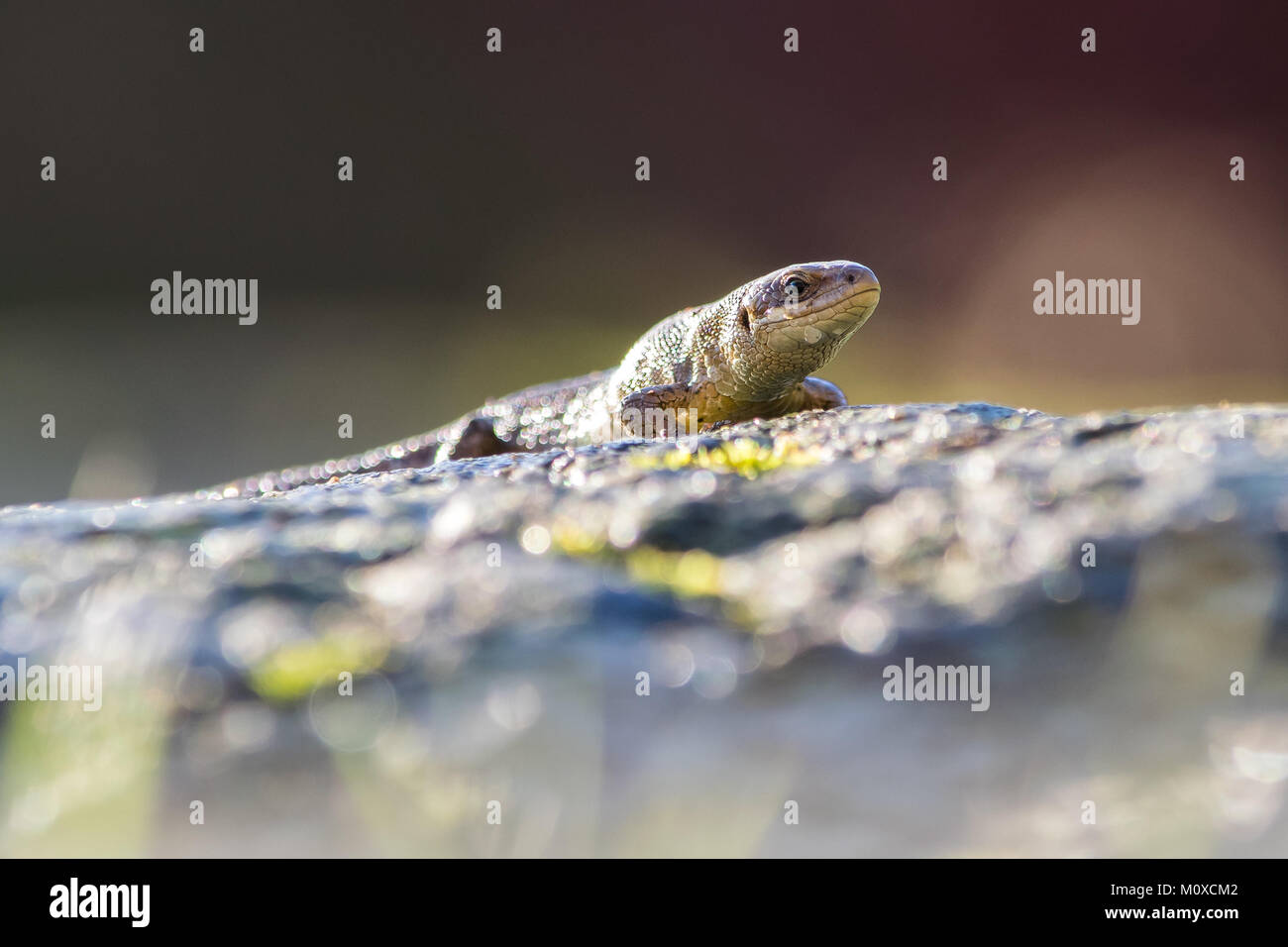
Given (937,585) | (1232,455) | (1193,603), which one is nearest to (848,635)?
(937,585)

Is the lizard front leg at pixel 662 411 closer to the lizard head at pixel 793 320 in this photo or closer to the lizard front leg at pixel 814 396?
the lizard head at pixel 793 320

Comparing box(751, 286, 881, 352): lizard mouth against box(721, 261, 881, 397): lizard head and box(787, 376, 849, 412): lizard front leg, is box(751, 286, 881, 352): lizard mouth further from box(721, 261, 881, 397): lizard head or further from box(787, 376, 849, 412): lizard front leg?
box(787, 376, 849, 412): lizard front leg

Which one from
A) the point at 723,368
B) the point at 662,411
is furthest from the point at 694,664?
the point at 723,368

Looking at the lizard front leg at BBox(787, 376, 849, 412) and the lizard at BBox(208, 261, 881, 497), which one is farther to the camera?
the lizard front leg at BBox(787, 376, 849, 412)

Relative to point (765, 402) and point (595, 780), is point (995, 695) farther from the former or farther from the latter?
point (765, 402)

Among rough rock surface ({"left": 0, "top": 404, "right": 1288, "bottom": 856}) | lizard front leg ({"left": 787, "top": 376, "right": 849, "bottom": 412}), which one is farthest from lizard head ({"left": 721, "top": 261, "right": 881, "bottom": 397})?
rough rock surface ({"left": 0, "top": 404, "right": 1288, "bottom": 856})

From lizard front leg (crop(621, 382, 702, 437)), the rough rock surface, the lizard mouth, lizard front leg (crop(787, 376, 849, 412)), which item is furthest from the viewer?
lizard front leg (crop(787, 376, 849, 412))

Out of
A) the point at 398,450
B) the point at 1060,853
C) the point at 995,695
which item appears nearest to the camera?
the point at 1060,853
